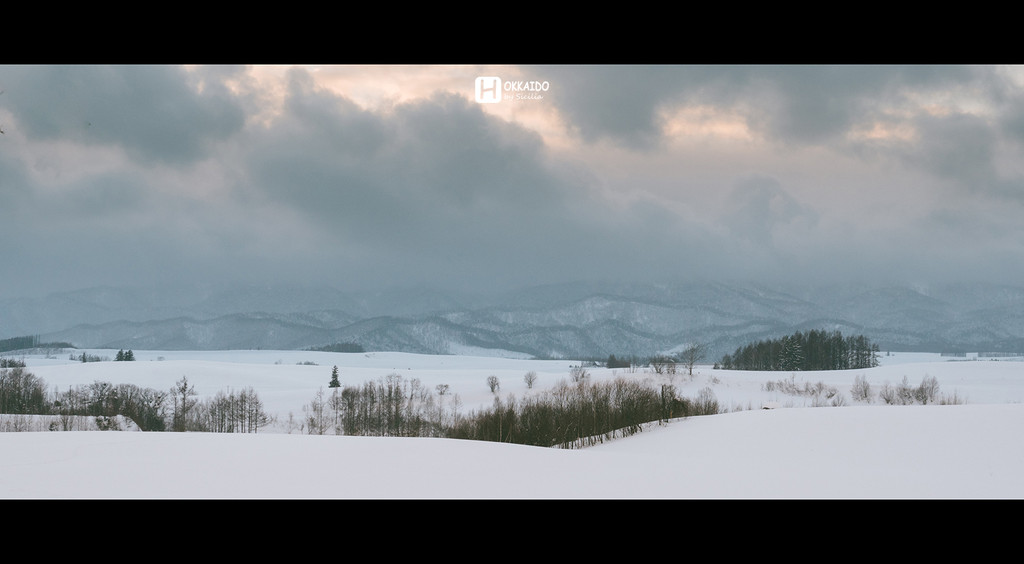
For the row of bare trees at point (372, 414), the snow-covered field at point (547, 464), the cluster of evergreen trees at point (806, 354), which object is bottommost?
the row of bare trees at point (372, 414)

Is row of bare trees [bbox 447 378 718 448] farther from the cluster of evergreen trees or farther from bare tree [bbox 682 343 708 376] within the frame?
the cluster of evergreen trees

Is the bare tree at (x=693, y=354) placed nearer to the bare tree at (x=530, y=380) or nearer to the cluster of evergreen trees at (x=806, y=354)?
the cluster of evergreen trees at (x=806, y=354)

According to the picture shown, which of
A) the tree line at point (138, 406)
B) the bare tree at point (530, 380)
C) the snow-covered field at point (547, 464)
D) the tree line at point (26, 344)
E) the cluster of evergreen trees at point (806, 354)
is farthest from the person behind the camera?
the tree line at point (26, 344)

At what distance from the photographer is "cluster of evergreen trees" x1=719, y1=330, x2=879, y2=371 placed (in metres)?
64.4

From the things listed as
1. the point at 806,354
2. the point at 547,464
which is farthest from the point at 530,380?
the point at 547,464

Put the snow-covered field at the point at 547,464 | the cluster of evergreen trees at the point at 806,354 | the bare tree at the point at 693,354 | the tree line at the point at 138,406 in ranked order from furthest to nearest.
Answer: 1. the cluster of evergreen trees at the point at 806,354
2. the bare tree at the point at 693,354
3. the tree line at the point at 138,406
4. the snow-covered field at the point at 547,464

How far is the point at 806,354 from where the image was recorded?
2633 inches

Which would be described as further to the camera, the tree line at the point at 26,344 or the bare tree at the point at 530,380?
the tree line at the point at 26,344

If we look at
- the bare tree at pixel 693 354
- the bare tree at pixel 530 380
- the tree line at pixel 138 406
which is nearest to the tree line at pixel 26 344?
the tree line at pixel 138 406

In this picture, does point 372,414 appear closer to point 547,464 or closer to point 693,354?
point 547,464

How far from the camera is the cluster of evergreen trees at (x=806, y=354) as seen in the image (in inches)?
2537
